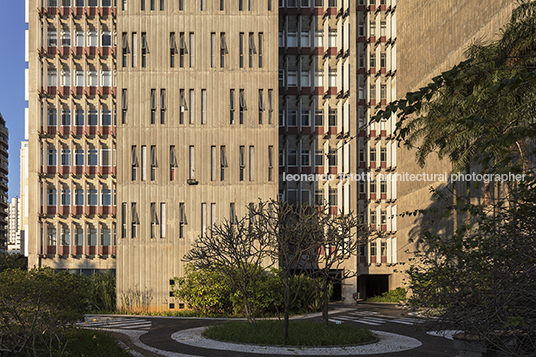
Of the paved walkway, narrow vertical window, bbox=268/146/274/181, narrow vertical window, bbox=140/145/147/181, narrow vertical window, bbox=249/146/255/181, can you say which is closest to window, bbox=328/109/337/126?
narrow vertical window, bbox=268/146/274/181

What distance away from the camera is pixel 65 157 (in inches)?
1656

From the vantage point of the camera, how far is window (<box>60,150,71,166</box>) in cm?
4200

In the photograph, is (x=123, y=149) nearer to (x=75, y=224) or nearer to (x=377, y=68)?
(x=75, y=224)

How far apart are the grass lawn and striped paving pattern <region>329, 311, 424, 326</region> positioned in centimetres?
673

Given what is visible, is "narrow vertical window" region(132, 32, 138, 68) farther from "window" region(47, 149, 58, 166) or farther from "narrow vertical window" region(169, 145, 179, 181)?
"window" region(47, 149, 58, 166)

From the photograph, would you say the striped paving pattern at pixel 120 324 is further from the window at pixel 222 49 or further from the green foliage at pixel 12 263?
the green foliage at pixel 12 263

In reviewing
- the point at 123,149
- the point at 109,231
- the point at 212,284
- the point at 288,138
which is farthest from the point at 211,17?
the point at 109,231

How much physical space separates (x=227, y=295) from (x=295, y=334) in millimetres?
11404

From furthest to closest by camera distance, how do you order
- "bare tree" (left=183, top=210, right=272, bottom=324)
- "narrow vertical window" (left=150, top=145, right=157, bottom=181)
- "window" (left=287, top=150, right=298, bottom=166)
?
1. "window" (left=287, top=150, right=298, bottom=166)
2. "narrow vertical window" (left=150, top=145, right=157, bottom=181)
3. "bare tree" (left=183, top=210, right=272, bottom=324)

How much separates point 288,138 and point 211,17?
45.1ft

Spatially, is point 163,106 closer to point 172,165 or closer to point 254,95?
point 172,165

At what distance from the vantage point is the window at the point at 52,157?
4188 centimetres

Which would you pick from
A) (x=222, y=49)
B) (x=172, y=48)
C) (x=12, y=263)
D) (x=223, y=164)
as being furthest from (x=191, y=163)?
(x=12, y=263)

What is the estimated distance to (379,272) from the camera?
42.5 m
